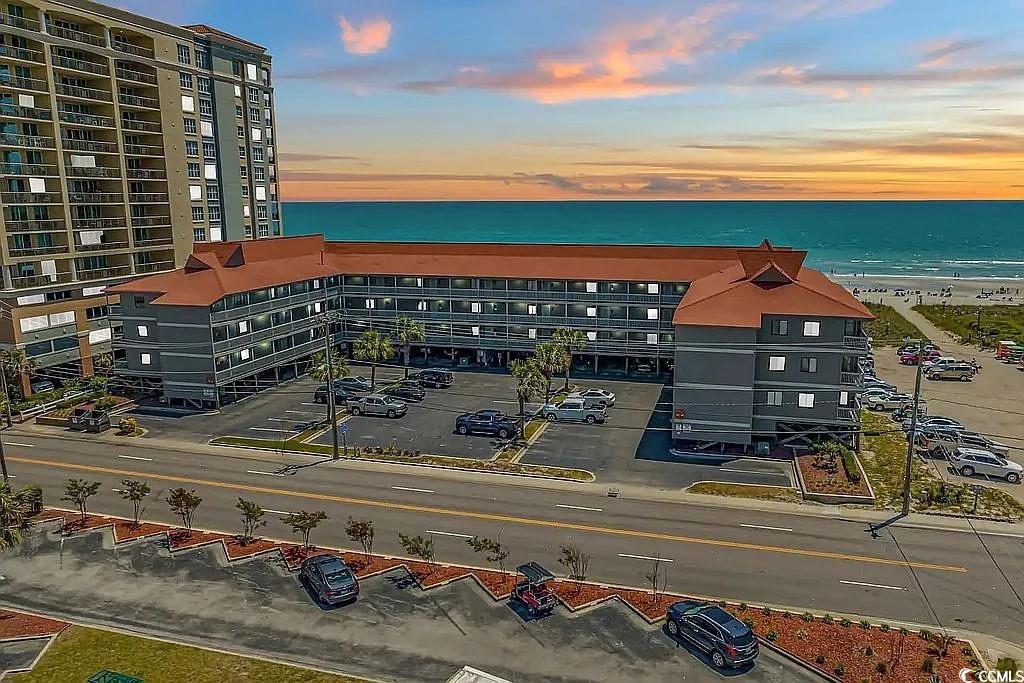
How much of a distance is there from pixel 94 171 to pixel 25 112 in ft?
31.2

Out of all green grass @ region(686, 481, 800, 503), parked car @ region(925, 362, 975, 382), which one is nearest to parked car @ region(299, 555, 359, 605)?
green grass @ region(686, 481, 800, 503)

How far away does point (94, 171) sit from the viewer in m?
83.4

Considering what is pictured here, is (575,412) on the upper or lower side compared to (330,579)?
upper

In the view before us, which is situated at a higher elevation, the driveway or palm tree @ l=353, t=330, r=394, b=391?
palm tree @ l=353, t=330, r=394, b=391

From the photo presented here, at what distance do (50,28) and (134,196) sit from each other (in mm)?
20316

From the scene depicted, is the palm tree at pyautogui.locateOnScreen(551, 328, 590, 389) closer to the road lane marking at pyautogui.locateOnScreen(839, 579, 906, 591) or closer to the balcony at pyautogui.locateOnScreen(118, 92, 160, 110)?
the road lane marking at pyautogui.locateOnScreen(839, 579, 906, 591)

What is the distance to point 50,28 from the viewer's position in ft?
254

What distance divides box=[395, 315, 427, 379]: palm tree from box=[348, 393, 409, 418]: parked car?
10870 millimetres

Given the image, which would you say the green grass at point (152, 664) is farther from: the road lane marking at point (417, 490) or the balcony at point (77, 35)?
the balcony at point (77, 35)

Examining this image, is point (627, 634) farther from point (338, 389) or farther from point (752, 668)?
point (338, 389)

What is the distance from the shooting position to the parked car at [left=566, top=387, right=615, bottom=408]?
67.8 metres

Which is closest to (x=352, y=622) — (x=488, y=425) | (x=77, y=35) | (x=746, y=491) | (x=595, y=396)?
(x=746, y=491)

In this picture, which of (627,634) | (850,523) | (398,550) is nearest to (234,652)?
(398,550)

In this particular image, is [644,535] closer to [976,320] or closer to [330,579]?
[330,579]
